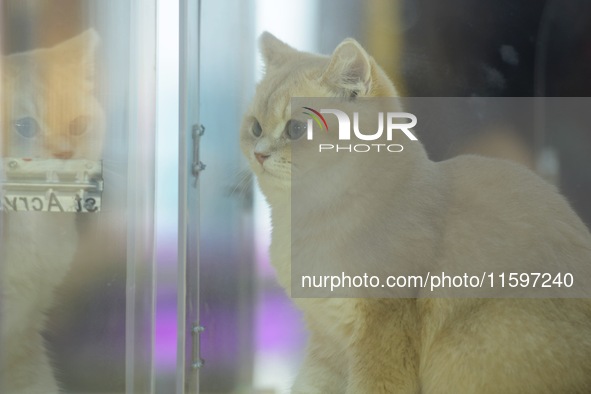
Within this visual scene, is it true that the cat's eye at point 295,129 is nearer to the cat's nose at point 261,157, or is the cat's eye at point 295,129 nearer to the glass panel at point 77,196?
the cat's nose at point 261,157

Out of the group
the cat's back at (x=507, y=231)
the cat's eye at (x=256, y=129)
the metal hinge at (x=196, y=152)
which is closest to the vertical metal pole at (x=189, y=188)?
the metal hinge at (x=196, y=152)

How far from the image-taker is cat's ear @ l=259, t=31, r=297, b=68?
1629 mm

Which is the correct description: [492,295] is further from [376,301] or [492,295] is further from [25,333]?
[25,333]

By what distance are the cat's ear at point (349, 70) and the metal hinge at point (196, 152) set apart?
13.3 inches

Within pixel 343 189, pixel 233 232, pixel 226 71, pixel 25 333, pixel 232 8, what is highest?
pixel 232 8

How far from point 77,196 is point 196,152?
0.99ft

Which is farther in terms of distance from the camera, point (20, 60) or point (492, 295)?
point (20, 60)

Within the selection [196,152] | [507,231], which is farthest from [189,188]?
[507,231]

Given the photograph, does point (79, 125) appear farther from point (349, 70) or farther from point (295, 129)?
point (349, 70)

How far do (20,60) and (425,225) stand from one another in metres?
1.05

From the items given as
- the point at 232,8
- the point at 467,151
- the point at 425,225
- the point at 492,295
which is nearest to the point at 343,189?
the point at 425,225

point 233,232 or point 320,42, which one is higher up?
point 320,42

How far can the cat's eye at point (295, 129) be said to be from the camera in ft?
5.09

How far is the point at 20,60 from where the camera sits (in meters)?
1.67
